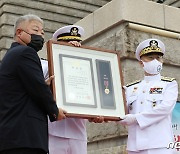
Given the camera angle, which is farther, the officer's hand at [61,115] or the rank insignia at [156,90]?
the rank insignia at [156,90]

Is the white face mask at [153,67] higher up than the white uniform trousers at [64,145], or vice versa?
the white face mask at [153,67]

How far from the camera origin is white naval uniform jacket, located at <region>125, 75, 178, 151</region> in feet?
14.8

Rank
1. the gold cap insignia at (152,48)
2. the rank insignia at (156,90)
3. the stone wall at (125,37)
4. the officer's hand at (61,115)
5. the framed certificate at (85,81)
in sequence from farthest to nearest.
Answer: the stone wall at (125,37), the gold cap insignia at (152,48), the rank insignia at (156,90), the framed certificate at (85,81), the officer's hand at (61,115)

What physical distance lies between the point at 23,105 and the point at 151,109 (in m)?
1.42

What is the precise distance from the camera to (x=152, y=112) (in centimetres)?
452

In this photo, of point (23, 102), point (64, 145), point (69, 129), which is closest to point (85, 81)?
point (69, 129)

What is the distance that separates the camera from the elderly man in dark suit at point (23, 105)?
356 centimetres

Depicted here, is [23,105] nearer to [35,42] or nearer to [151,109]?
[35,42]

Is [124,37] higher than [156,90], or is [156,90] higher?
[124,37]

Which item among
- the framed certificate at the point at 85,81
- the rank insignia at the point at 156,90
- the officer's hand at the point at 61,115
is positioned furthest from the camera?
the rank insignia at the point at 156,90

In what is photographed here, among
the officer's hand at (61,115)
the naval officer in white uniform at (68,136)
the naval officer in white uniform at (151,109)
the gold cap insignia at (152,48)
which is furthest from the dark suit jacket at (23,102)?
the gold cap insignia at (152,48)

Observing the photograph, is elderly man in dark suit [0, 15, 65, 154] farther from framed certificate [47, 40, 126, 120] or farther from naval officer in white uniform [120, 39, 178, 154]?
naval officer in white uniform [120, 39, 178, 154]

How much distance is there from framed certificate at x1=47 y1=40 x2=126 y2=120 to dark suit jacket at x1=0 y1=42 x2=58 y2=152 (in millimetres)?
522

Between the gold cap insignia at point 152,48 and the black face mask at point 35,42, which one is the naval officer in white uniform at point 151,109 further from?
the black face mask at point 35,42
